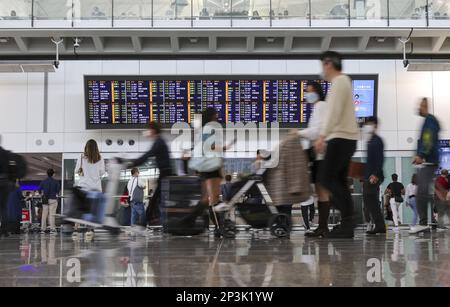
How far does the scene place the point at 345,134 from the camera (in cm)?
518

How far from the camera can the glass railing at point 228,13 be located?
46.3ft

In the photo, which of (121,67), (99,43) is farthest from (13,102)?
(121,67)

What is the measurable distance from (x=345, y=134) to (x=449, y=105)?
11855 millimetres

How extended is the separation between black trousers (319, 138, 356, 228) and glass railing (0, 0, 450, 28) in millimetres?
9487

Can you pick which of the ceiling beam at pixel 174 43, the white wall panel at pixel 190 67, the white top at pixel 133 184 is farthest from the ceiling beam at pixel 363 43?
the white top at pixel 133 184

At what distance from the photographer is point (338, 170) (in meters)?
5.26

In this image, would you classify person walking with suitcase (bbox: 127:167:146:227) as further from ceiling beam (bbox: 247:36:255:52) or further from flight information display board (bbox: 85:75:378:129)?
ceiling beam (bbox: 247:36:255:52)

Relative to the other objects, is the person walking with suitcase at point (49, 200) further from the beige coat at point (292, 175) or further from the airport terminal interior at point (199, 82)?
the beige coat at point (292, 175)

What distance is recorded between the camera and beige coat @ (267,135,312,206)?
637 centimetres

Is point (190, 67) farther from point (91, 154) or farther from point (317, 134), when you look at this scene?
point (317, 134)

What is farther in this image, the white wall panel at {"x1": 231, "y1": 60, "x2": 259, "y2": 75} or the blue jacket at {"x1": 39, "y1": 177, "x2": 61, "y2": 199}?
the white wall panel at {"x1": 231, "y1": 60, "x2": 259, "y2": 75}

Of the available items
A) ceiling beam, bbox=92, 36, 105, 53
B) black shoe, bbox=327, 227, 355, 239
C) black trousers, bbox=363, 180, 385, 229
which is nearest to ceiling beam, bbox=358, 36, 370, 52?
ceiling beam, bbox=92, 36, 105, 53

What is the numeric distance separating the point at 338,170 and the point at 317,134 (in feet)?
3.00
